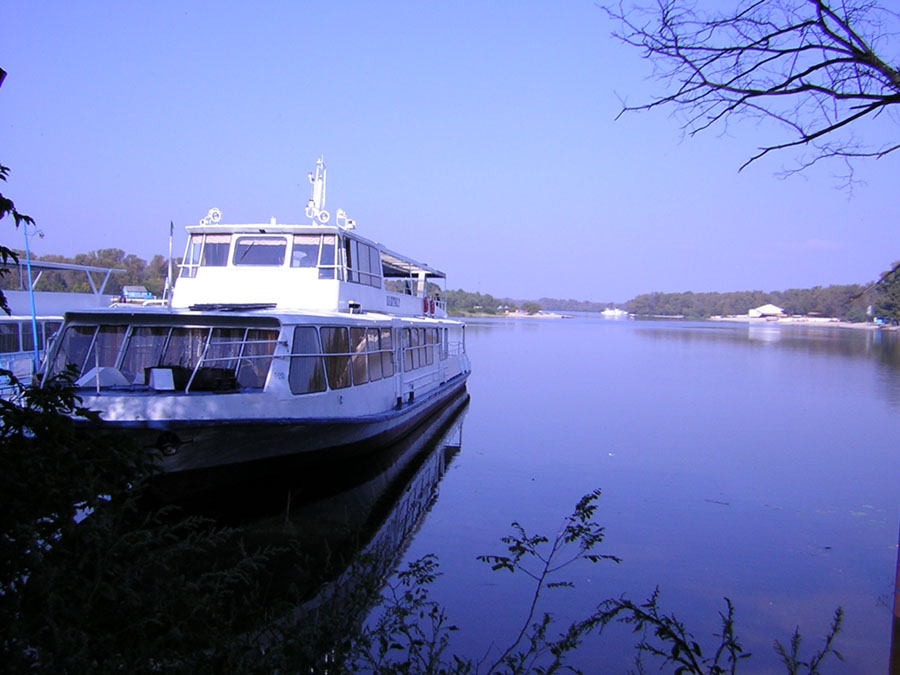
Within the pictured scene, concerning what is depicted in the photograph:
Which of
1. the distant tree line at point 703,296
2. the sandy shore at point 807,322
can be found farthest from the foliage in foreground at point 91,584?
the sandy shore at point 807,322

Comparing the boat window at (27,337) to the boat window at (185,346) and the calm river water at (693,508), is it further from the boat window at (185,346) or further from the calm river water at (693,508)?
the calm river water at (693,508)

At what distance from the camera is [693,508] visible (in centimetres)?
1216

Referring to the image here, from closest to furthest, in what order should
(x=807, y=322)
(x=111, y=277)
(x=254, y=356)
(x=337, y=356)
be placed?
(x=254, y=356) → (x=337, y=356) → (x=111, y=277) → (x=807, y=322)

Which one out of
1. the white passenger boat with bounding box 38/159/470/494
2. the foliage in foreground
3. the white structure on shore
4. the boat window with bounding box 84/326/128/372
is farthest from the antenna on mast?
the white structure on shore

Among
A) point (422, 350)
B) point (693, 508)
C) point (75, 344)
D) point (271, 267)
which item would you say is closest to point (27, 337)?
point (271, 267)

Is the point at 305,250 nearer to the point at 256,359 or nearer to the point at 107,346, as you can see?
the point at 256,359

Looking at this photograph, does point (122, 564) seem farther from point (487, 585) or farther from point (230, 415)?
point (230, 415)

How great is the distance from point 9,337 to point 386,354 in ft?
31.6

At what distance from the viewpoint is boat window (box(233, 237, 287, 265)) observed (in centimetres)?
1470

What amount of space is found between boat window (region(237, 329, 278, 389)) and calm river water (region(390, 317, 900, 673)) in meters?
3.28

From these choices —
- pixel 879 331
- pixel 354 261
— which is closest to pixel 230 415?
pixel 354 261

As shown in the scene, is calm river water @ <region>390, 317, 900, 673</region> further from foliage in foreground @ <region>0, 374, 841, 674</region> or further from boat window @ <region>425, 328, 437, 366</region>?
foliage in foreground @ <region>0, 374, 841, 674</region>

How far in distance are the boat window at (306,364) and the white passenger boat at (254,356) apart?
0.02 m

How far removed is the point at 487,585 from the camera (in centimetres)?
836
